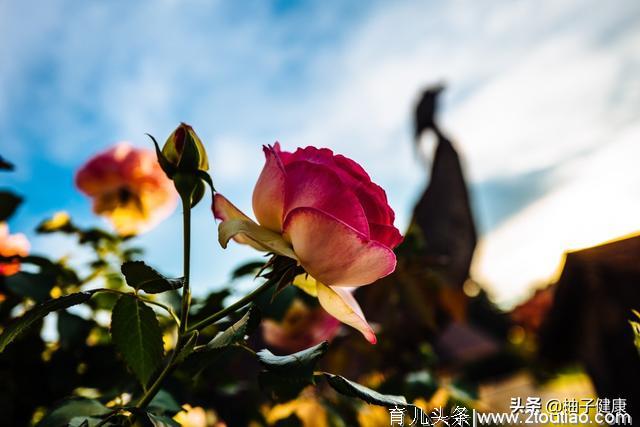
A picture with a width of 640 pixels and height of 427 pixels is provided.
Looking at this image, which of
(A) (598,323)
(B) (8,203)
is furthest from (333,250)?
(A) (598,323)

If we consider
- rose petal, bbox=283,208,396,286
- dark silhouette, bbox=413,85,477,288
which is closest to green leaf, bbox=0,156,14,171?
rose petal, bbox=283,208,396,286

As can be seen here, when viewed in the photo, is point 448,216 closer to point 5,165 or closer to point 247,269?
point 247,269

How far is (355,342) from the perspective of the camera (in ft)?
2.26

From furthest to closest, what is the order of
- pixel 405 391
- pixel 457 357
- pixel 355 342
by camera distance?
pixel 457 357, pixel 355 342, pixel 405 391

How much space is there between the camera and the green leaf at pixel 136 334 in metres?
0.28

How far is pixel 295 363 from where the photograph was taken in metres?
0.24

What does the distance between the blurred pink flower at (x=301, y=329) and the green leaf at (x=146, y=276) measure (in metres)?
0.34

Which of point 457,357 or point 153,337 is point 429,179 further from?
point 457,357

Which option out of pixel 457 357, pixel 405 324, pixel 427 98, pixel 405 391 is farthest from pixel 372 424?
pixel 457 357

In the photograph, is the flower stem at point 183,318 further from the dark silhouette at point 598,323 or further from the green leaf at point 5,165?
the dark silhouette at point 598,323

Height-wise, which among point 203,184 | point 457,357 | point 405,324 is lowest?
point 203,184

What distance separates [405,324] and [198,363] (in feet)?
2.03

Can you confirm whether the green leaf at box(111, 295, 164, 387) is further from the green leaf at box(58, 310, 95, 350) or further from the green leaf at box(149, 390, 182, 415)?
the green leaf at box(58, 310, 95, 350)

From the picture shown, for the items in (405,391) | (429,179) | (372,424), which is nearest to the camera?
(405,391)
